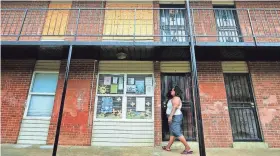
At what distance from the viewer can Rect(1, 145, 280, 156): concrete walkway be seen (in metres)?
5.14

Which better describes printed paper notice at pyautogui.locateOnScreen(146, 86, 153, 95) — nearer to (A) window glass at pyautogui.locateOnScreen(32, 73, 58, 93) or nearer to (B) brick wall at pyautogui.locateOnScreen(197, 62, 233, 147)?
(B) brick wall at pyautogui.locateOnScreen(197, 62, 233, 147)

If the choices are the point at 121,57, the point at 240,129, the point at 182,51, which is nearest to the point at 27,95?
the point at 121,57

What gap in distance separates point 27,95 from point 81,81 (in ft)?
5.84

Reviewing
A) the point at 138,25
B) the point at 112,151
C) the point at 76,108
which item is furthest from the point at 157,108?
the point at 138,25

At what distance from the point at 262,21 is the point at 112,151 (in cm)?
680

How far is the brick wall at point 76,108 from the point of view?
19.9 feet

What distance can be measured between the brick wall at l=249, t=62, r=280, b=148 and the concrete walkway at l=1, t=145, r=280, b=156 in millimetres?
540

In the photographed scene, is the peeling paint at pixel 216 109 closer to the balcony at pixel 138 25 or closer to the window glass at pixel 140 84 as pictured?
the window glass at pixel 140 84

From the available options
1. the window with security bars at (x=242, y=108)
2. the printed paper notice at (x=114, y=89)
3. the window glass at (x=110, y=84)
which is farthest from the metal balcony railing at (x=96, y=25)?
the window with security bars at (x=242, y=108)

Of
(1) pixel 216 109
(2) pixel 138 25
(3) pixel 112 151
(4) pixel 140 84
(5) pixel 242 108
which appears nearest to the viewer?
(3) pixel 112 151

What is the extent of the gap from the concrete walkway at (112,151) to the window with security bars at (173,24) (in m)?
3.87

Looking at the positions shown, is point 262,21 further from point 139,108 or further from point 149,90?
point 139,108

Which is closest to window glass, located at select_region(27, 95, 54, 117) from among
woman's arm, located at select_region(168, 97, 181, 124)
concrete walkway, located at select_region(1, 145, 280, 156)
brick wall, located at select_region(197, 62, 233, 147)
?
concrete walkway, located at select_region(1, 145, 280, 156)

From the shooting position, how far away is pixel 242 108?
643 centimetres
